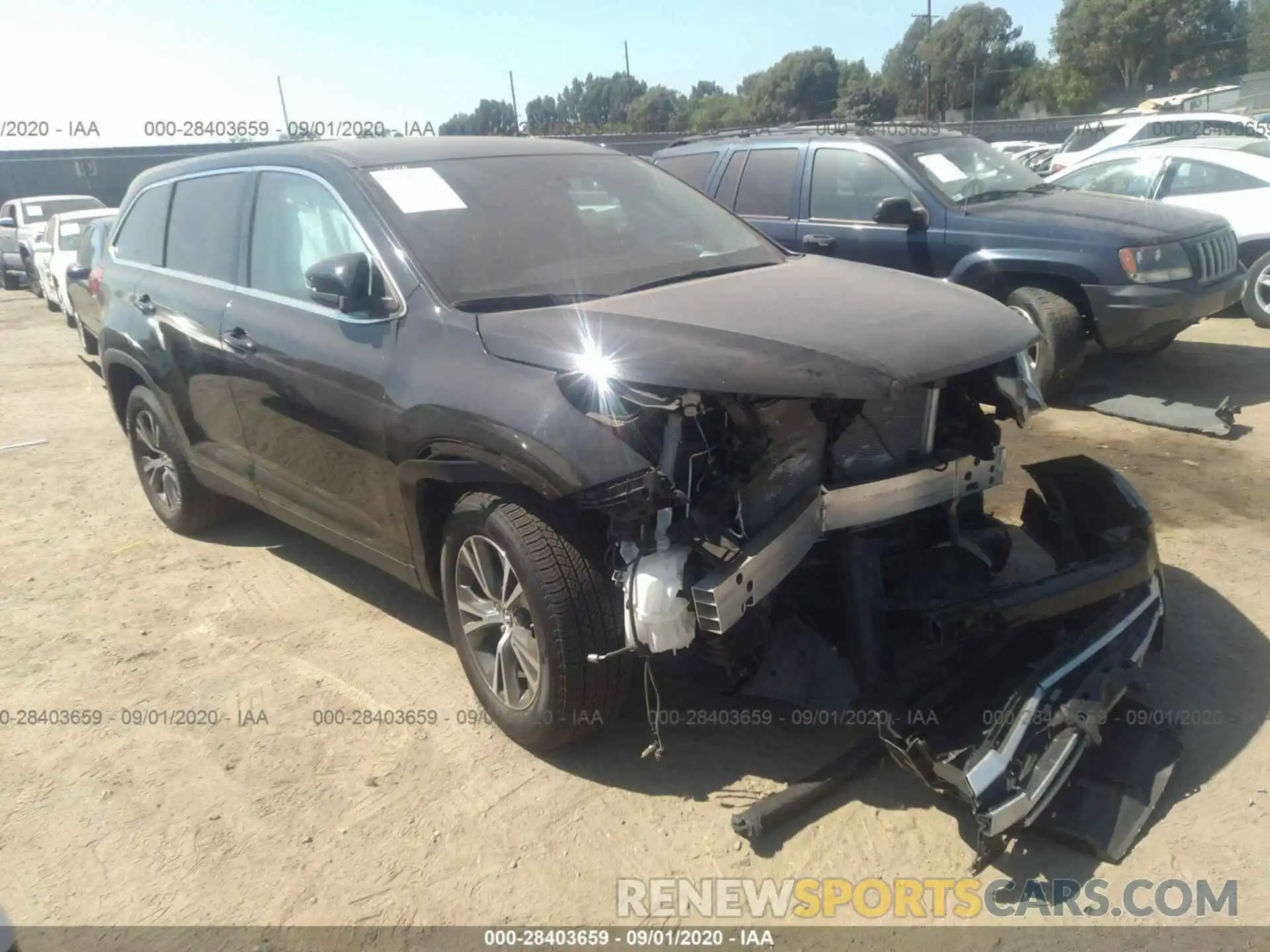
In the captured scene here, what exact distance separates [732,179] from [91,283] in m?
4.69

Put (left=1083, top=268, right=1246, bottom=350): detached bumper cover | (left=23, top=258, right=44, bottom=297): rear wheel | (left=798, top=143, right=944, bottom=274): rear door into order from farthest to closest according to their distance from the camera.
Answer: (left=23, top=258, right=44, bottom=297): rear wheel < (left=798, top=143, right=944, bottom=274): rear door < (left=1083, top=268, right=1246, bottom=350): detached bumper cover

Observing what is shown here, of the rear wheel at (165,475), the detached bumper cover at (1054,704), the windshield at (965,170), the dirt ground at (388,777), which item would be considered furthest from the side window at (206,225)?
the windshield at (965,170)

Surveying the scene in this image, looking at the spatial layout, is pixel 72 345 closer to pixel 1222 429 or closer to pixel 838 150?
pixel 838 150

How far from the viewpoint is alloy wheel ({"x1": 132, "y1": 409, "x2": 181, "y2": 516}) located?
5.11m

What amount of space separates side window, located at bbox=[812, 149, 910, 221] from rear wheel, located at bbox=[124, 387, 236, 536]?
15.5 feet

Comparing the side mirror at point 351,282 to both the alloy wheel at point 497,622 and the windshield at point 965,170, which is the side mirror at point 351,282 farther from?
the windshield at point 965,170

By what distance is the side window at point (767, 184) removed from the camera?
7547 mm

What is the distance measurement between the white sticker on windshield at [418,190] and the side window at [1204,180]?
820 cm

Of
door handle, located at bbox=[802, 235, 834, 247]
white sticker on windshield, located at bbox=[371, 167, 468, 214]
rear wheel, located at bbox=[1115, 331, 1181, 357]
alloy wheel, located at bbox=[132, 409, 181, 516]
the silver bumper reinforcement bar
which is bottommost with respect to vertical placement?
rear wheel, located at bbox=[1115, 331, 1181, 357]

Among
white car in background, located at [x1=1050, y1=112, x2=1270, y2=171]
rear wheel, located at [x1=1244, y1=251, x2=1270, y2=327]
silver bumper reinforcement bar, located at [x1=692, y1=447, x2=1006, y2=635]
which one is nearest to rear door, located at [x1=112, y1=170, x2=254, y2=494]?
silver bumper reinforcement bar, located at [x1=692, y1=447, x2=1006, y2=635]

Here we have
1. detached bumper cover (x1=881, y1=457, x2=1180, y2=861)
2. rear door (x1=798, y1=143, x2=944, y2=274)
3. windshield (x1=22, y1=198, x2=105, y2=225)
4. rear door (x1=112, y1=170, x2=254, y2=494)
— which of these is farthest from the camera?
windshield (x1=22, y1=198, x2=105, y2=225)

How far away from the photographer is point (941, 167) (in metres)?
7.26

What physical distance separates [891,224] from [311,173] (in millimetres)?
4475

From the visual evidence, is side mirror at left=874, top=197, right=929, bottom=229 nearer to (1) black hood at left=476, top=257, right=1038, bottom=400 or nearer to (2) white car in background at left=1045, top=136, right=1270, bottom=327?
(2) white car in background at left=1045, top=136, right=1270, bottom=327
